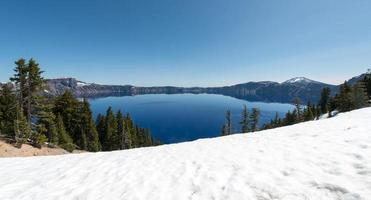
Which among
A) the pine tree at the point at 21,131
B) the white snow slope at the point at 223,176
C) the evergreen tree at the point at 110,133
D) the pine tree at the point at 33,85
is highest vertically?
the pine tree at the point at 33,85

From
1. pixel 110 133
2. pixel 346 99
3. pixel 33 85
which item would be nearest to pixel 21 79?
A: pixel 33 85

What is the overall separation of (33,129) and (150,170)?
107 ft

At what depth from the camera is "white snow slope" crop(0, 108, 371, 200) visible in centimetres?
571

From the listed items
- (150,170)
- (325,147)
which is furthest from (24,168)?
(325,147)

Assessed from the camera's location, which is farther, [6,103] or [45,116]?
[6,103]

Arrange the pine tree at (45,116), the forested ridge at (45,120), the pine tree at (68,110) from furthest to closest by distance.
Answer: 1. the pine tree at (68,110)
2. the pine tree at (45,116)
3. the forested ridge at (45,120)

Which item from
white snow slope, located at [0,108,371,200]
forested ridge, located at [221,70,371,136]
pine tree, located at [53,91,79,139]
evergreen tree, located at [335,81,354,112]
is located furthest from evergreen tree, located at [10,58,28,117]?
evergreen tree, located at [335,81,354,112]

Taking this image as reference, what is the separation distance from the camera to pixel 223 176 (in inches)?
284

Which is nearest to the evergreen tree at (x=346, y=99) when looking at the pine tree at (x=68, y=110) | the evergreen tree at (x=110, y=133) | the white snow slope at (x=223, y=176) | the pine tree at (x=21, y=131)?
the evergreen tree at (x=110, y=133)

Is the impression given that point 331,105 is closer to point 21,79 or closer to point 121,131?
point 121,131

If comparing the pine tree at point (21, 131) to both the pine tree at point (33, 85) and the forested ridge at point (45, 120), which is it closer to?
the forested ridge at point (45, 120)

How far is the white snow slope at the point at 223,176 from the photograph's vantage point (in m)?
5.71

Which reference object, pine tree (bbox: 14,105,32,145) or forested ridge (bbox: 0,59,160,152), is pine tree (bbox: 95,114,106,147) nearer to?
forested ridge (bbox: 0,59,160,152)

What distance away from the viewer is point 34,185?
8.49 m
